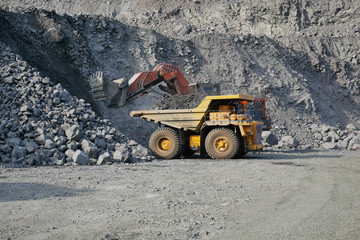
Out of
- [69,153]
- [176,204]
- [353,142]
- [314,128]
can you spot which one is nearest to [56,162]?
[69,153]

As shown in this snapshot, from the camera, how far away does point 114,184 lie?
6.26m

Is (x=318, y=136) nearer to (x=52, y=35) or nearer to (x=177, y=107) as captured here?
(x=177, y=107)

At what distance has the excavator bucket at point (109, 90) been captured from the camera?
11869 mm

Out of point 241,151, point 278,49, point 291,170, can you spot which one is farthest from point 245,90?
point 291,170

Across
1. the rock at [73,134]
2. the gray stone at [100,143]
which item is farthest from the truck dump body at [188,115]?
the rock at [73,134]

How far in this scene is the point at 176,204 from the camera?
477 centimetres

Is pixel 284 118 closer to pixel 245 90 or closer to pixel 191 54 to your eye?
pixel 245 90

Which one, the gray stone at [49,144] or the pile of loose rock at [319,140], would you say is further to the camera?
the pile of loose rock at [319,140]

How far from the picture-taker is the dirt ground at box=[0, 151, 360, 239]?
3.63 m

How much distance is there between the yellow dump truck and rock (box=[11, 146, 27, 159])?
3988 mm

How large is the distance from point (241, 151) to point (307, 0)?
21561mm

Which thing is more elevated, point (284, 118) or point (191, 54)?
point (191, 54)

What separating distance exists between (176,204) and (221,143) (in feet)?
20.3

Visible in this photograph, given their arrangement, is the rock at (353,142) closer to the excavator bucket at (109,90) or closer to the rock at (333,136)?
the rock at (333,136)
